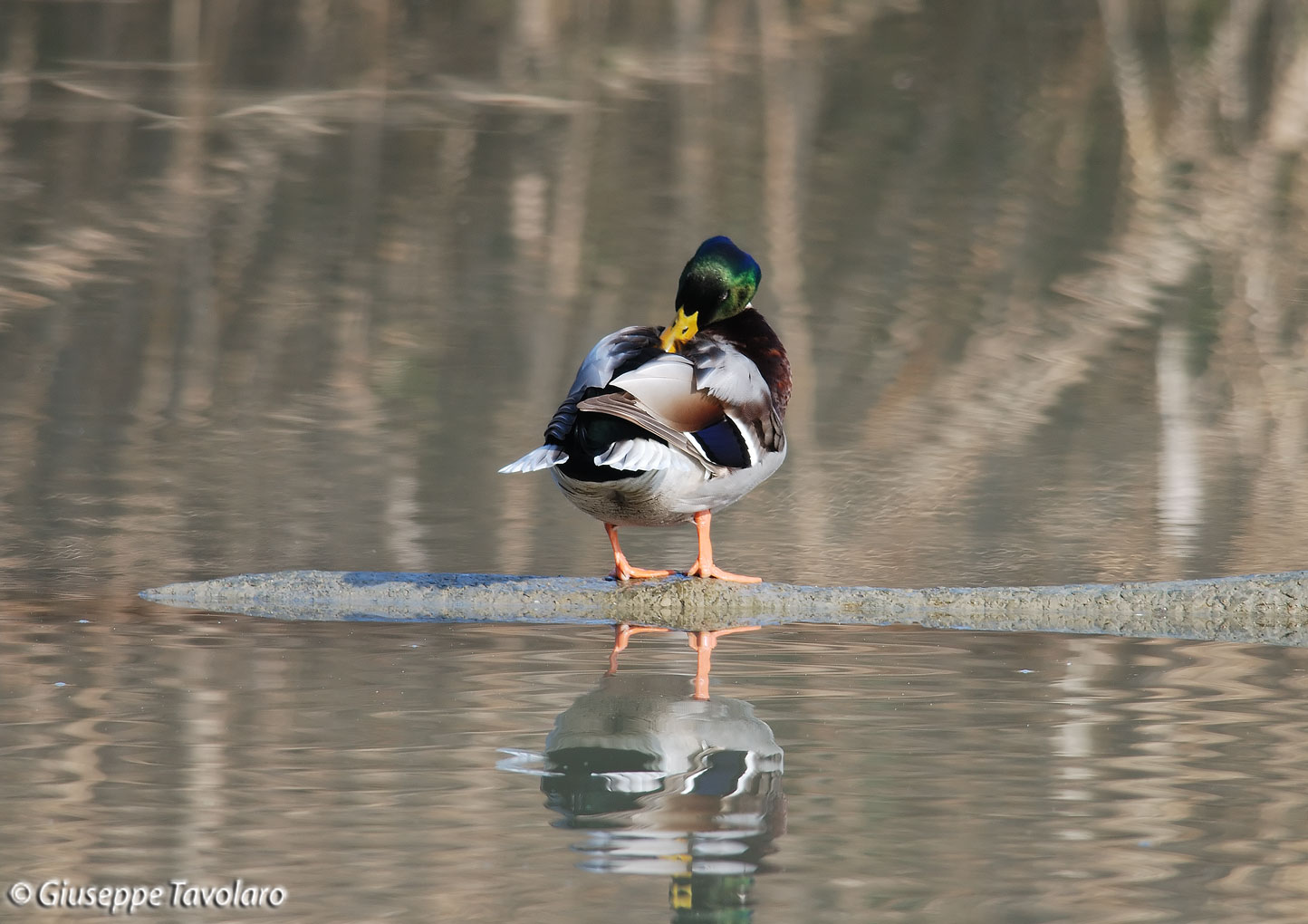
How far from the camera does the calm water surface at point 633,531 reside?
363cm

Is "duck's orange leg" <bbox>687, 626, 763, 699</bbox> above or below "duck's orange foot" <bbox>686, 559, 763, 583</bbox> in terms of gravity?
below

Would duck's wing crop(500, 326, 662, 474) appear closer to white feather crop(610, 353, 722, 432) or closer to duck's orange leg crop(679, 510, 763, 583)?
white feather crop(610, 353, 722, 432)

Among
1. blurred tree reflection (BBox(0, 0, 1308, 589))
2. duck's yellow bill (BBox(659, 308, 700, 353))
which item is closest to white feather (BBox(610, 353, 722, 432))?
duck's yellow bill (BBox(659, 308, 700, 353))

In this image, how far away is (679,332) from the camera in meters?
6.11

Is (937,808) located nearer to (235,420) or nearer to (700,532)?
(700,532)

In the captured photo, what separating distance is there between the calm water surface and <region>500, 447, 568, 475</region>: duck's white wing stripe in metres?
0.44

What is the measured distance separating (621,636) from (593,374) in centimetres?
80

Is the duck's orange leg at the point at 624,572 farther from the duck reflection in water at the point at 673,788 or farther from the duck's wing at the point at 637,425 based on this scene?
the duck reflection in water at the point at 673,788

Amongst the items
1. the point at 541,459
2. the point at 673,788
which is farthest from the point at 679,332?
the point at 673,788

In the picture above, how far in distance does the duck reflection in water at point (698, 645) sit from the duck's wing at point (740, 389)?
0.68 metres

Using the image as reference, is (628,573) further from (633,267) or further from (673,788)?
(633,267)

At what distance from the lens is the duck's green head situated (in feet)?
20.8

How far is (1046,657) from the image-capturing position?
510 cm

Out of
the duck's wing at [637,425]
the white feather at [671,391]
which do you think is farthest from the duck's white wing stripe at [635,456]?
the white feather at [671,391]
